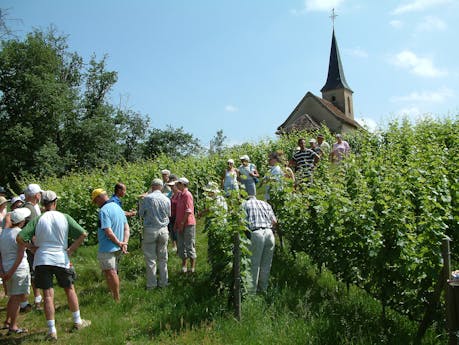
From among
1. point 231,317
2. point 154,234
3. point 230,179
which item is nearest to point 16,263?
point 154,234

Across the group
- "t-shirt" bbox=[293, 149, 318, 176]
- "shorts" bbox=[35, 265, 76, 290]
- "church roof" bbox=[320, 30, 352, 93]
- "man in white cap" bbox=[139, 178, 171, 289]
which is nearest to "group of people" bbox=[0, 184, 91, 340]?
"shorts" bbox=[35, 265, 76, 290]

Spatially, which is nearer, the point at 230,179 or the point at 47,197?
the point at 47,197

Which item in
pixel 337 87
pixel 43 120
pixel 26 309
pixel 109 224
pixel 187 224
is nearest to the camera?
pixel 109 224

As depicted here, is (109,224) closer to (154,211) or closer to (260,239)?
(154,211)

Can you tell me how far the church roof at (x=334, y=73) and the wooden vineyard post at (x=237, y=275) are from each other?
5138 cm

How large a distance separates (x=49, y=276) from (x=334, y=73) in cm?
5431

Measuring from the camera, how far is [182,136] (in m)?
47.0

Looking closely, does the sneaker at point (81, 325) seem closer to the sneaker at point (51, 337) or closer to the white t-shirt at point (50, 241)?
the sneaker at point (51, 337)

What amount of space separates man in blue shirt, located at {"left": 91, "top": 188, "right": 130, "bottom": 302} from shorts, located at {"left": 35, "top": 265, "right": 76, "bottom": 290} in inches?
29.7

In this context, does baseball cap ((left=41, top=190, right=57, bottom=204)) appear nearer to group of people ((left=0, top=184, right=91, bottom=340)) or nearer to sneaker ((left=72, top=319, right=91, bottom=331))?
group of people ((left=0, top=184, right=91, bottom=340))

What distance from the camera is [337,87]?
53219 millimetres

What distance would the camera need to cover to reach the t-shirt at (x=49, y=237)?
5.02m

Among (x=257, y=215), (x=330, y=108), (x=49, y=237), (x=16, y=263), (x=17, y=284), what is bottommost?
(x=17, y=284)

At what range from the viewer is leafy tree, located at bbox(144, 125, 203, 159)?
4556 cm
